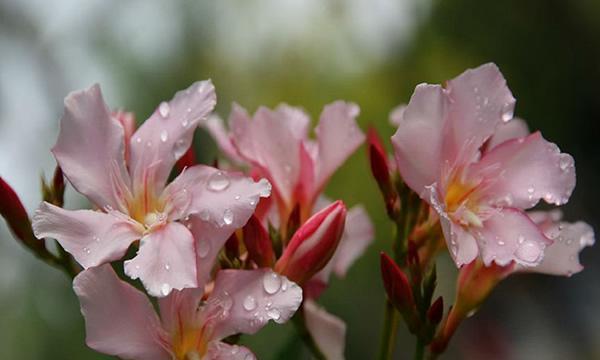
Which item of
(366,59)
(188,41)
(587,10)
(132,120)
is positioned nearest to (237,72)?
(188,41)

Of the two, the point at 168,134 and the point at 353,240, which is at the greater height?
the point at 168,134

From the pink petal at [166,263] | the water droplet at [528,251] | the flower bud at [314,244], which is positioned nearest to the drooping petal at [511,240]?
the water droplet at [528,251]

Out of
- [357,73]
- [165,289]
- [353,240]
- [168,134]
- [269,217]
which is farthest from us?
[357,73]

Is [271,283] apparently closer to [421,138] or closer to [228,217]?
[228,217]

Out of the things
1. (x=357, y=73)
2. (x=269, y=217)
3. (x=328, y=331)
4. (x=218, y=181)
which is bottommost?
(x=357, y=73)

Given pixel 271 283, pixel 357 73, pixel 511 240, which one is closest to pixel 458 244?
pixel 511 240

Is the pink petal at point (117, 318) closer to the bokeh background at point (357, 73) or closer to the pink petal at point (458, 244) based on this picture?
the pink petal at point (458, 244)
